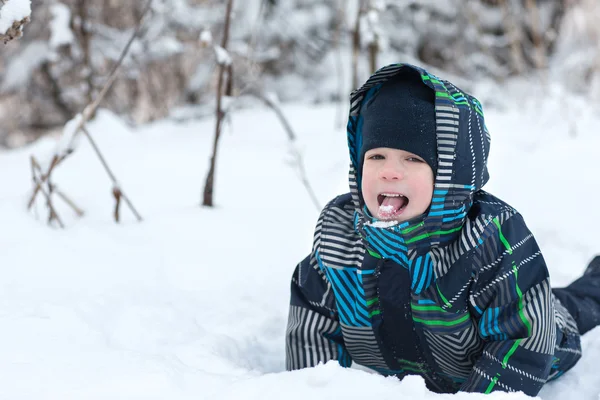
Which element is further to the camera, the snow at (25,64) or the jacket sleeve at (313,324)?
the snow at (25,64)

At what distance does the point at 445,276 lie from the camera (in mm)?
1461

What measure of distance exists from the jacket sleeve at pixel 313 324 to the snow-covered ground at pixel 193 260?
0.48 feet

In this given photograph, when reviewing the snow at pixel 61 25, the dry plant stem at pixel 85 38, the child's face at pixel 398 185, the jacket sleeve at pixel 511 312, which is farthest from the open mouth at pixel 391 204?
the snow at pixel 61 25

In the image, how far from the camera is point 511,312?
1.44 metres

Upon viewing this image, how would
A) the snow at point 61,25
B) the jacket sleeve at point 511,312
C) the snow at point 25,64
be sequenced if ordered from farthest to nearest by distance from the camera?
the snow at point 25,64 → the snow at point 61,25 → the jacket sleeve at point 511,312

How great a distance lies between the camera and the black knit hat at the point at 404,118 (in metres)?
1.44

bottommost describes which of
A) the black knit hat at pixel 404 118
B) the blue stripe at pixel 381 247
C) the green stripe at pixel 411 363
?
the green stripe at pixel 411 363

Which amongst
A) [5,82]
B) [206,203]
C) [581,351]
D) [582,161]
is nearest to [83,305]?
[206,203]

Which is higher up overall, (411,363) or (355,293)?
(355,293)

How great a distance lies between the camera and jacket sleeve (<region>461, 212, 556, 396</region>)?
1.42 meters

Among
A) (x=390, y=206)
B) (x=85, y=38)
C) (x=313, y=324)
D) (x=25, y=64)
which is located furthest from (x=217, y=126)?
(x=25, y=64)

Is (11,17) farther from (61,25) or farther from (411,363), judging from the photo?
(61,25)

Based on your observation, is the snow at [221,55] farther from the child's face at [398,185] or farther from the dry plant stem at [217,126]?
the child's face at [398,185]

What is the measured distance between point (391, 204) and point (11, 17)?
1.02 meters
